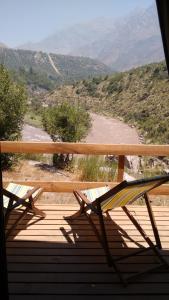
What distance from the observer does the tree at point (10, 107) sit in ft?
32.3

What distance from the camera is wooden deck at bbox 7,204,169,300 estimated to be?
7.59 feet

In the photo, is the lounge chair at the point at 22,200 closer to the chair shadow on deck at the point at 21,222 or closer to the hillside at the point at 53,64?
the chair shadow on deck at the point at 21,222

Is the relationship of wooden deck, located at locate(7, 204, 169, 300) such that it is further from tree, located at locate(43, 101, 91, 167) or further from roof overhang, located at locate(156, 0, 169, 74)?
tree, located at locate(43, 101, 91, 167)

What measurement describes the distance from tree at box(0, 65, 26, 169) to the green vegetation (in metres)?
3.80

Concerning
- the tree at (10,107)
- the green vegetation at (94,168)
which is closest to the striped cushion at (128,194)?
the green vegetation at (94,168)

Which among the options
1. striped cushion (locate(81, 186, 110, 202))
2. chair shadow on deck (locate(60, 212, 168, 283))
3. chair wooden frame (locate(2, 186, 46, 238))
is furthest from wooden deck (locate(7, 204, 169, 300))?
striped cushion (locate(81, 186, 110, 202))

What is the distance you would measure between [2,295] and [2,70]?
30.5 feet

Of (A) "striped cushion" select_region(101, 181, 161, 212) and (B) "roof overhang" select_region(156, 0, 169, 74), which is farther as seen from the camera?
(A) "striped cushion" select_region(101, 181, 161, 212)

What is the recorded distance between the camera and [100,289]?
236 centimetres

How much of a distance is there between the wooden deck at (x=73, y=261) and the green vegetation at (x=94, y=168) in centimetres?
193

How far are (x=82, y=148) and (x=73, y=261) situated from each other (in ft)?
4.36

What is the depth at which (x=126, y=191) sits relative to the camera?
102 inches

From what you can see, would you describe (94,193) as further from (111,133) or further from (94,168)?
(111,133)

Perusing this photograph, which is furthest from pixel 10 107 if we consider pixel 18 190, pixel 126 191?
pixel 126 191
